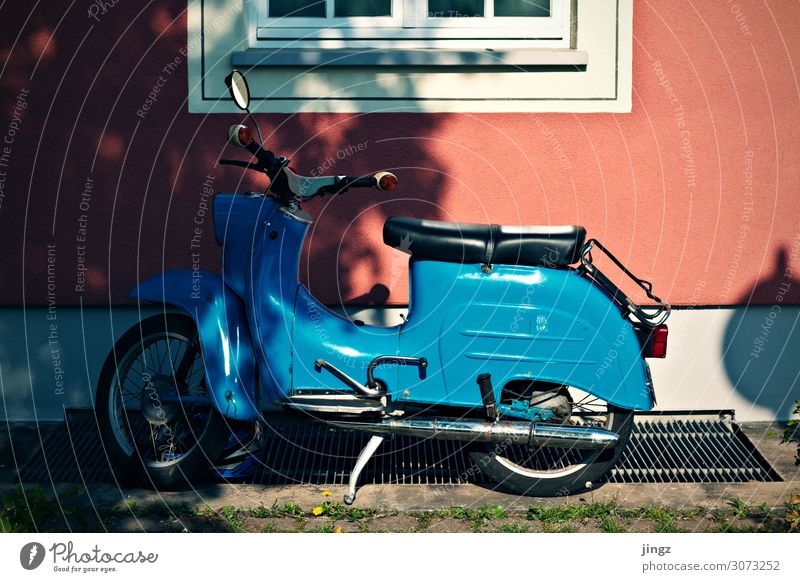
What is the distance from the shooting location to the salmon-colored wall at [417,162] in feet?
20.7

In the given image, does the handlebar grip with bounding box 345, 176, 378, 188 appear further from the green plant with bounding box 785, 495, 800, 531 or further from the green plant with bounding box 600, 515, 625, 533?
the green plant with bounding box 785, 495, 800, 531

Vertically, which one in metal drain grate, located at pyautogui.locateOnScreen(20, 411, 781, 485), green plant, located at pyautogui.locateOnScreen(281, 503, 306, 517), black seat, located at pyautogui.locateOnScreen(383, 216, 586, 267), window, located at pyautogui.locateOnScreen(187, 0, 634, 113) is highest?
window, located at pyautogui.locateOnScreen(187, 0, 634, 113)

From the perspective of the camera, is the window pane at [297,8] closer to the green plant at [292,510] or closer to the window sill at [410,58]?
the window sill at [410,58]

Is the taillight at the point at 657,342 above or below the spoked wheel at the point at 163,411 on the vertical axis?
above

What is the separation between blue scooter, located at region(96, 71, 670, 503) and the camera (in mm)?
5188

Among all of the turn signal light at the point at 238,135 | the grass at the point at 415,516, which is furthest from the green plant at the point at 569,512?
the turn signal light at the point at 238,135

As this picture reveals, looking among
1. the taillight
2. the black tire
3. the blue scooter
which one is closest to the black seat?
the blue scooter

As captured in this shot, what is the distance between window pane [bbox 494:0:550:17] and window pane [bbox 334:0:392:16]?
2.07 feet

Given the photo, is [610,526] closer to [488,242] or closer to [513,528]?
[513,528]

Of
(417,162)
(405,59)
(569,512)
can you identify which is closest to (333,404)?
(569,512)

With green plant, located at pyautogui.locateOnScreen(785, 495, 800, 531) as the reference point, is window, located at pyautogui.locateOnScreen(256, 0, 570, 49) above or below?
above

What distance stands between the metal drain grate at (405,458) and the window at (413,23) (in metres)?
2.14
